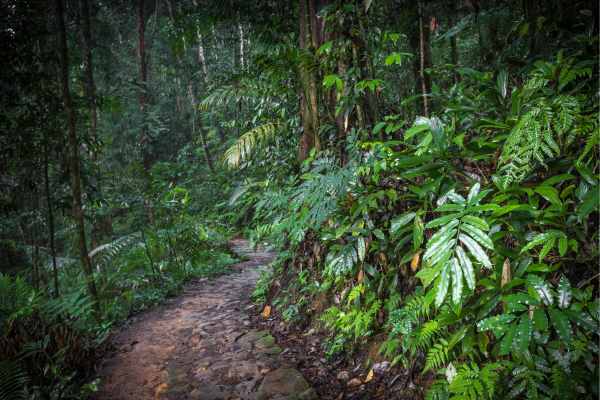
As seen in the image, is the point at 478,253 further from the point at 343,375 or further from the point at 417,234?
the point at 343,375

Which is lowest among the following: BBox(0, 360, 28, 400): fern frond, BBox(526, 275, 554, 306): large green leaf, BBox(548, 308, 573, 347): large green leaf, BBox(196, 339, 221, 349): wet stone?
BBox(196, 339, 221, 349): wet stone

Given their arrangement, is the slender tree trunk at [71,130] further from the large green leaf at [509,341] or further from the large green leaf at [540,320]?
the large green leaf at [540,320]

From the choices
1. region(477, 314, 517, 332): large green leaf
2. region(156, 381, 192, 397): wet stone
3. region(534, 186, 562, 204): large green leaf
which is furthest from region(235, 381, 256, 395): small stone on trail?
region(534, 186, 562, 204): large green leaf

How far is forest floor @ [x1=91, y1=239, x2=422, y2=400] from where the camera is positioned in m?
2.37

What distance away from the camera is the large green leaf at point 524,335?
122cm

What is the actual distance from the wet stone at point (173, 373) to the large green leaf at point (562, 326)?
2.75 meters

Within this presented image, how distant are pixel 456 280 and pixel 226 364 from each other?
8.14 ft

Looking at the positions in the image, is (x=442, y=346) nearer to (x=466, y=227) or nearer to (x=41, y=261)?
(x=466, y=227)

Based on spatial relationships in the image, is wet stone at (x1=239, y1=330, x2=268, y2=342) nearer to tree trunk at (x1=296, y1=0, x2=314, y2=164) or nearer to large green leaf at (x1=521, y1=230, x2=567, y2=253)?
tree trunk at (x1=296, y1=0, x2=314, y2=164)

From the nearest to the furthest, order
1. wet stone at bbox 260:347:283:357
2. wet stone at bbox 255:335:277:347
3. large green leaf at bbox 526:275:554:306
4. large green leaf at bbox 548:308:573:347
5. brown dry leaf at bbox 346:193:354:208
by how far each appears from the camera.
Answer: large green leaf at bbox 548:308:573:347, large green leaf at bbox 526:275:554:306, brown dry leaf at bbox 346:193:354:208, wet stone at bbox 260:347:283:357, wet stone at bbox 255:335:277:347

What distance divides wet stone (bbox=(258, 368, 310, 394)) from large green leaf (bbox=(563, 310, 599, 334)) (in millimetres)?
1835

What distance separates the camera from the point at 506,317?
1360mm

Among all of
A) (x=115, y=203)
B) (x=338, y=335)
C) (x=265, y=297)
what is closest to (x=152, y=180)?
(x=115, y=203)

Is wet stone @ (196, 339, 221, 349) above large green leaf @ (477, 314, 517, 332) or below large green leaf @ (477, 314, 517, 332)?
below
